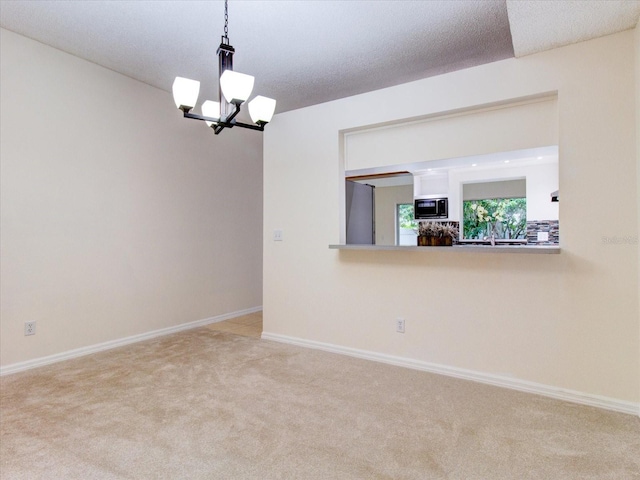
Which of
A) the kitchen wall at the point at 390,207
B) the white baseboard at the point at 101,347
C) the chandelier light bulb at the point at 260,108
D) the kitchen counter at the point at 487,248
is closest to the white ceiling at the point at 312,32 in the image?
the chandelier light bulb at the point at 260,108

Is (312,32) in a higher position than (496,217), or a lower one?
higher

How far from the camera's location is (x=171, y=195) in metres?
4.09

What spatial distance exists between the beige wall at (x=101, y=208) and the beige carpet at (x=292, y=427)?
0.70 metres

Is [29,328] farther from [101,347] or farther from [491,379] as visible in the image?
[491,379]

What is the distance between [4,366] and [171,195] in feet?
6.93

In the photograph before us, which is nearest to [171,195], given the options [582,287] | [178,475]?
[178,475]

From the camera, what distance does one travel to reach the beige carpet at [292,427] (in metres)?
1.63

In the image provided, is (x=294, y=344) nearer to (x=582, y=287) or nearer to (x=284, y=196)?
(x=284, y=196)

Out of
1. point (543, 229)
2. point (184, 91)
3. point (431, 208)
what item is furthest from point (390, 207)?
point (184, 91)

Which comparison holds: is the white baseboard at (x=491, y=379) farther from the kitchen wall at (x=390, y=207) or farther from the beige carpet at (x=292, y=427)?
the kitchen wall at (x=390, y=207)

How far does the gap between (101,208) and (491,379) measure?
12.0 ft

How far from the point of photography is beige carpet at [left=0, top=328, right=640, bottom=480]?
1.63 m

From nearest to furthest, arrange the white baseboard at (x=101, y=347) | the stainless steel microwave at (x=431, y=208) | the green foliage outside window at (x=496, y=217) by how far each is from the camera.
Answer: the white baseboard at (x=101, y=347) < the green foliage outside window at (x=496, y=217) < the stainless steel microwave at (x=431, y=208)

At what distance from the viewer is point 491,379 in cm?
258
